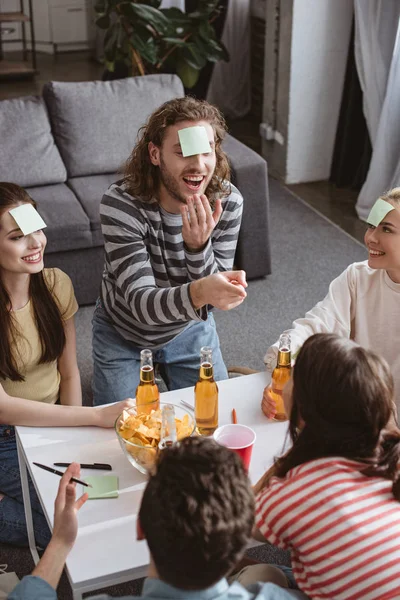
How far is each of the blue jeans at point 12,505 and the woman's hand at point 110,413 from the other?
449 mm

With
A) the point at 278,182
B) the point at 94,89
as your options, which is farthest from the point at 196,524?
the point at 278,182

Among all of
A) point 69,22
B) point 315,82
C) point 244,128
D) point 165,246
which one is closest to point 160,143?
point 165,246

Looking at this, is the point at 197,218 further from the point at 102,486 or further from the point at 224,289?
the point at 102,486

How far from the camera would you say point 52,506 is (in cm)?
160

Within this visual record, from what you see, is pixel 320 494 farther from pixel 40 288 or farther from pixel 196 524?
pixel 40 288

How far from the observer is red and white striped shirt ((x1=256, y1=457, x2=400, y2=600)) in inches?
51.4

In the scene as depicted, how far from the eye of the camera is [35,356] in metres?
2.16

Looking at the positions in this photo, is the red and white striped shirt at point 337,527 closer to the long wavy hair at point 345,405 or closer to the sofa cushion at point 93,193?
the long wavy hair at point 345,405

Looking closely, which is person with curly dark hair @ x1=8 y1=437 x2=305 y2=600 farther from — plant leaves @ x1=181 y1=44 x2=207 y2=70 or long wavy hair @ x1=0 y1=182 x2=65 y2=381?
plant leaves @ x1=181 y1=44 x2=207 y2=70

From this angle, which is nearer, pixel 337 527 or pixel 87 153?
pixel 337 527

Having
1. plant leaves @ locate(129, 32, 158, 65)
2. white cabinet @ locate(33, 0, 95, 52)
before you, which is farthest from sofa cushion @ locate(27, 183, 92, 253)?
white cabinet @ locate(33, 0, 95, 52)

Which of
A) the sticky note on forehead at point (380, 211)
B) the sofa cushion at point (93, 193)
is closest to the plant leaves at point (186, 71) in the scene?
the sofa cushion at point (93, 193)

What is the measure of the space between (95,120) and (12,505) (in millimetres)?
1968

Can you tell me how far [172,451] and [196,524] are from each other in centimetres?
12
